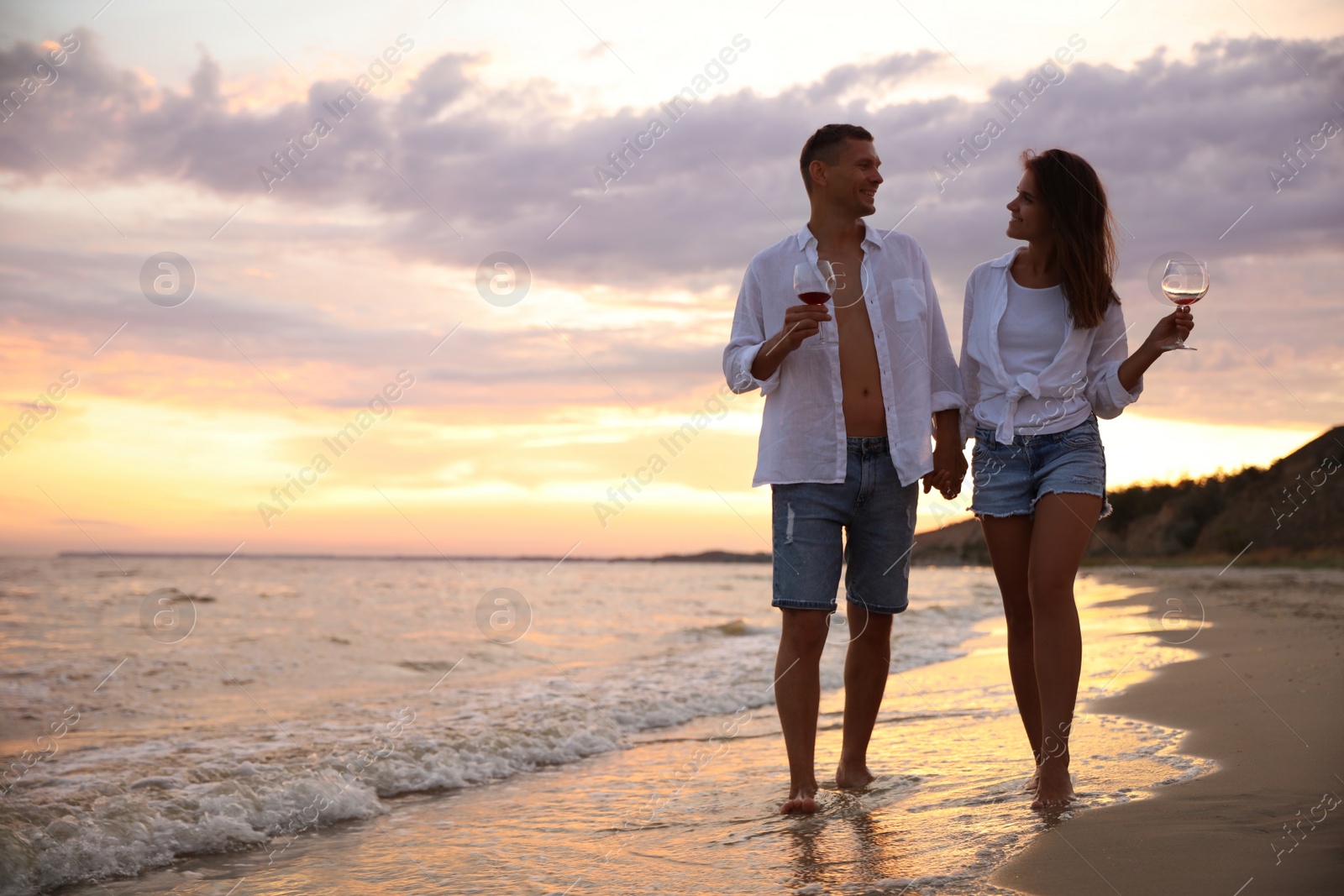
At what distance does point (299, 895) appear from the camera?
2916 mm

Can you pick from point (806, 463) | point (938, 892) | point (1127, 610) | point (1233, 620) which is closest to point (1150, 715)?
point (806, 463)

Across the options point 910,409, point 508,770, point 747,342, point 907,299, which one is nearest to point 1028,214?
point 907,299

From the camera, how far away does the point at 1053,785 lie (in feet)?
9.79

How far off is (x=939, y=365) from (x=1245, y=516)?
37952 mm

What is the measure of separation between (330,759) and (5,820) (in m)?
1.47

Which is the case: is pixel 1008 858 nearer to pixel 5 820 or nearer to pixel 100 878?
pixel 100 878

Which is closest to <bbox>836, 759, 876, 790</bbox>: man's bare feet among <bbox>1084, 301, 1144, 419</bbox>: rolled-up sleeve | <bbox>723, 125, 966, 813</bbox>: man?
<bbox>723, 125, 966, 813</bbox>: man

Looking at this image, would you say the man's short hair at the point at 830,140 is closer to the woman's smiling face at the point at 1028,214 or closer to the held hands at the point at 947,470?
the woman's smiling face at the point at 1028,214

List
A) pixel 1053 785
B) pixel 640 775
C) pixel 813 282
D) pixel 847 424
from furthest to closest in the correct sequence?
1. pixel 640 775
2. pixel 847 424
3. pixel 813 282
4. pixel 1053 785

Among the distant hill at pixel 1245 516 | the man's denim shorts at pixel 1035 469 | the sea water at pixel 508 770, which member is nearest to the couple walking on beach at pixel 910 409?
the man's denim shorts at pixel 1035 469

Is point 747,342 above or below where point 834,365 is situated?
above

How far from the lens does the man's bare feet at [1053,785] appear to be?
2.97m

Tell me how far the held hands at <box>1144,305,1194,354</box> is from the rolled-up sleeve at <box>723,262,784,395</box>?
48.0 inches

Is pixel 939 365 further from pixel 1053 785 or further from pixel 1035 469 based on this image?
pixel 1053 785
